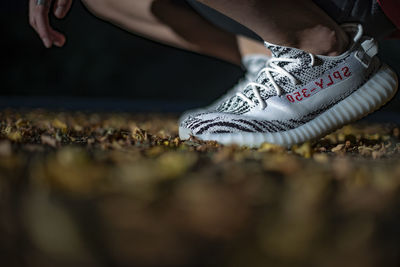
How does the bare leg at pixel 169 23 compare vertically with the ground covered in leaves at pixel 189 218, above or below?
above

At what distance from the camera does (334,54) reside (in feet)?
2.53

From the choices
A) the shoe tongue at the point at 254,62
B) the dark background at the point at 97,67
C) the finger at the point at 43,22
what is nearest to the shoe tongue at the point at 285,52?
the shoe tongue at the point at 254,62

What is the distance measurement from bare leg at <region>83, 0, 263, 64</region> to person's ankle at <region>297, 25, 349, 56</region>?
429mm

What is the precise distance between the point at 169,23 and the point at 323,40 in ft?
1.71

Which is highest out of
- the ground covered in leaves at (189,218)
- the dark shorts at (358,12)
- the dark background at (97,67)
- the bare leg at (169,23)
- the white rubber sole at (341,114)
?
the dark background at (97,67)

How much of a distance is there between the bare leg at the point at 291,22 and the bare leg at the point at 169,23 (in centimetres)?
40

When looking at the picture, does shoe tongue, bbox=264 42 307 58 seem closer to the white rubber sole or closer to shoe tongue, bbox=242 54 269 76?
the white rubber sole

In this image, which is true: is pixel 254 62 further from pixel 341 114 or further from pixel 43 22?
pixel 43 22

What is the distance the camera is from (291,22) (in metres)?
0.74

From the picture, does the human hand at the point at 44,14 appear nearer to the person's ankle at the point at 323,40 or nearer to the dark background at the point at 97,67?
the person's ankle at the point at 323,40

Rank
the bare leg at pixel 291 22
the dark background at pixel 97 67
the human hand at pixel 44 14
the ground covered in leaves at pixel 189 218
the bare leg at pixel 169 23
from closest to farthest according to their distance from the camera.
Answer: the ground covered in leaves at pixel 189 218
the bare leg at pixel 291 22
the human hand at pixel 44 14
the bare leg at pixel 169 23
the dark background at pixel 97 67

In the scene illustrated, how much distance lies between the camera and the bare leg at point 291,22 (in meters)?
0.71

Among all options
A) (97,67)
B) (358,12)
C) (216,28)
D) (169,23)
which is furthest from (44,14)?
(97,67)

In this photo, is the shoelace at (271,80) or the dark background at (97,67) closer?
the shoelace at (271,80)
